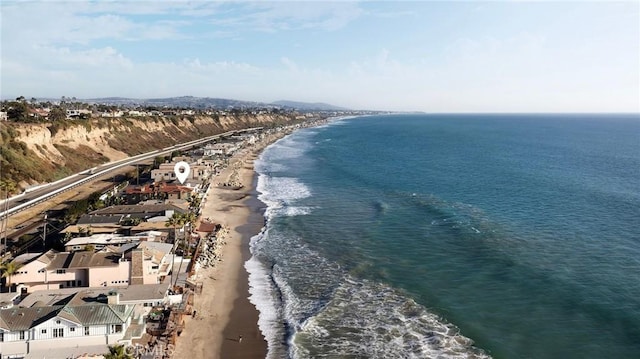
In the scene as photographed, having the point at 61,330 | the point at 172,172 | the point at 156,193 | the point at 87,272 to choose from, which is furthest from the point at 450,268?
the point at 172,172

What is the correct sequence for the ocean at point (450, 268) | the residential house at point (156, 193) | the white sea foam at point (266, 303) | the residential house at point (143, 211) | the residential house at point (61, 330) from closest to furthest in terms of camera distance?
the residential house at point (61, 330) → the ocean at point (450, 268) → the white sea foam at point (266, 303) → the residential house at point (143, 211) → the residential house at point (156, 193)

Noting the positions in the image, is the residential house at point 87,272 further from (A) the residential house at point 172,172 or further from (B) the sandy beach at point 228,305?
(A) the residential house at point 172,172

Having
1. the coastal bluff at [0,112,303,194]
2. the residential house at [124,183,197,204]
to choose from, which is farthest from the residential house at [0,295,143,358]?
→ the residential house at [124,183,197,204]

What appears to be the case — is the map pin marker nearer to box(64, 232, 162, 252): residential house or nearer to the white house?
box(64, 232, 162, 252): residential house

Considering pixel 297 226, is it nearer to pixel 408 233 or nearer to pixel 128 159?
pixel 408 233

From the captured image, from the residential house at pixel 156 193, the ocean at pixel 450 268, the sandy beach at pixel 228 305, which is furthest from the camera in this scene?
the residential house at pixel 156 193

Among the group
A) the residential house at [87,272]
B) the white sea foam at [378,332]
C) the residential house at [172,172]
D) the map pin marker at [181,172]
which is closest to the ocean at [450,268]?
the white sea foam at [378,332]

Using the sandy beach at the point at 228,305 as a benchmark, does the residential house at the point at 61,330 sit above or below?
above

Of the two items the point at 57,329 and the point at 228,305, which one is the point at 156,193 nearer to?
the point at 228,305
